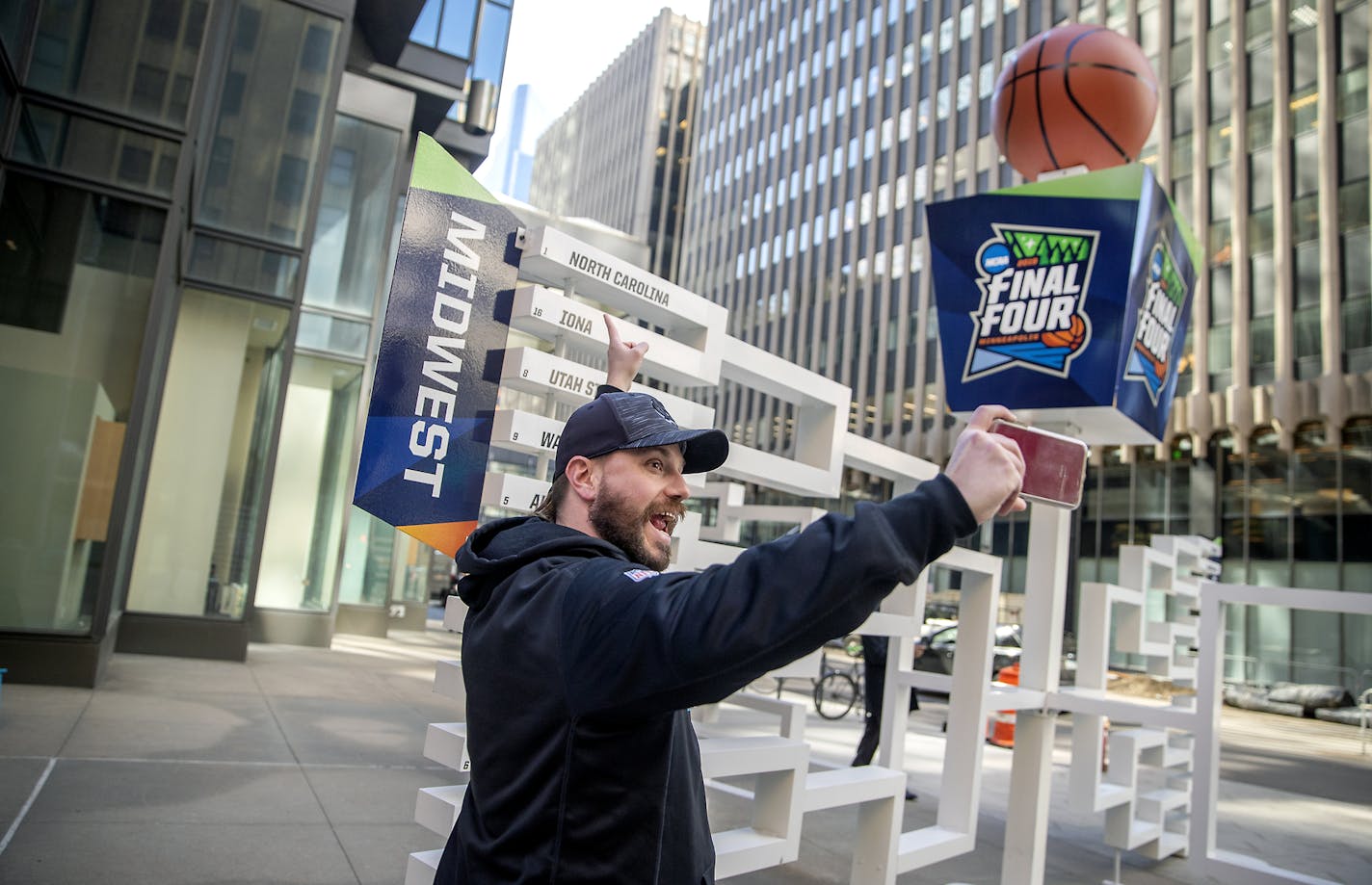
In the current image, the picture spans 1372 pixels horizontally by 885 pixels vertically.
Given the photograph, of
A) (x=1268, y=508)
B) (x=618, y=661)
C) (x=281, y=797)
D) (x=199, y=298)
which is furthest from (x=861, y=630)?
(x=1268, y=508)

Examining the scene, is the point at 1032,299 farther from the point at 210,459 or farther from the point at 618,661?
the point at 210,459

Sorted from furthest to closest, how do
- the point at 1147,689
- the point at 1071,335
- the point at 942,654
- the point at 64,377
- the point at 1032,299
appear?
the point at 942,654 → the point at 64,377 → the point at 1147,689 → the point at 1032,299 → the point at 1071,335

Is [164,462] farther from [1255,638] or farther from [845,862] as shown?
[1255,638]

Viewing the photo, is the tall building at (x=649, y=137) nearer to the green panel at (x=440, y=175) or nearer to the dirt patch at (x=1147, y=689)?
the dirt patch at (x=1147, y=689)

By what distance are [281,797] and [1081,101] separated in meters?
5.69

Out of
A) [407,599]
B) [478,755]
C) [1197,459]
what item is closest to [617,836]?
[478,755]

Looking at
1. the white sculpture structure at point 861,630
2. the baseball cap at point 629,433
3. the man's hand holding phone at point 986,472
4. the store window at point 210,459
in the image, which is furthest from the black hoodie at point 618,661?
the store window at point 210,459

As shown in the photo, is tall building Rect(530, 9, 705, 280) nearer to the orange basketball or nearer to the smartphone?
the orange basketball

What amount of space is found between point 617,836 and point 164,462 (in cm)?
1176

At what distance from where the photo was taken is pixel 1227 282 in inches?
1127

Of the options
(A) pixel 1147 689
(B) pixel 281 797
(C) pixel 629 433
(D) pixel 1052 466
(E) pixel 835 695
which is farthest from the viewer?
(E) pixel 835 695

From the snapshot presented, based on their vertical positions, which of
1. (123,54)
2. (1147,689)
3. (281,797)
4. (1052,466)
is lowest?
(281,797)

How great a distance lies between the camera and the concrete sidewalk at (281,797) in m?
4.13

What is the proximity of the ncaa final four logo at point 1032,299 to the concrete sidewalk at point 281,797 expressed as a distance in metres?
2.16
